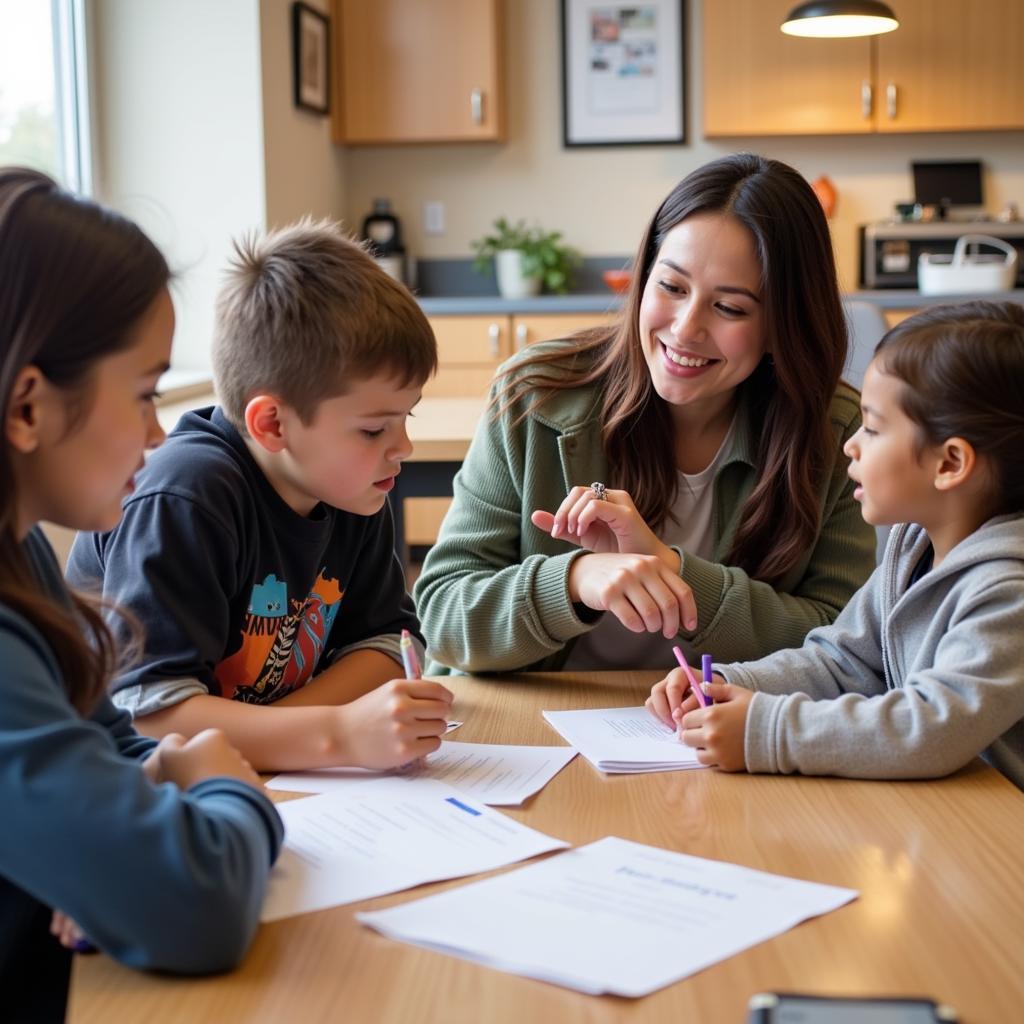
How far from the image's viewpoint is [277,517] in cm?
133

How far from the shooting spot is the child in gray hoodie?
1104 millimetres

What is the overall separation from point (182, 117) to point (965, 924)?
3702 mm

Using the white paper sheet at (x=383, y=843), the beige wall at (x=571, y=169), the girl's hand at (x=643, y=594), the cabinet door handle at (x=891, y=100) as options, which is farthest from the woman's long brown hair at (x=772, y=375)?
the beige wall at (x=571, y=169)

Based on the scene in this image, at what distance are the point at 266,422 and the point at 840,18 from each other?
3.20 metres

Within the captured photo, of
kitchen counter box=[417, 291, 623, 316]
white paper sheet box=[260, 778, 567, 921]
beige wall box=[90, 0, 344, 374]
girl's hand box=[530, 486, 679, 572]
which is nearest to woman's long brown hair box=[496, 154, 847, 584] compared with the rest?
girl's hand box=[530, 486, 679, 572]

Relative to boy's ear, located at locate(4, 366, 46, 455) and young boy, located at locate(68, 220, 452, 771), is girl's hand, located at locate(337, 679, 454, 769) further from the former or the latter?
boy's ear, located at locate(4, 366, 46, 455)

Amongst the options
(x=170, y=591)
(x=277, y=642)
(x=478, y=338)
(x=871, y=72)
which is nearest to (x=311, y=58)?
(x=478, y=338)

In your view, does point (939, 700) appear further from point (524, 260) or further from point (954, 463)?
point (524, 260)

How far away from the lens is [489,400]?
1694 mm

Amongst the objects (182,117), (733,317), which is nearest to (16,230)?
(733,317)

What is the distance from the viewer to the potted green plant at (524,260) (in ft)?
16.2

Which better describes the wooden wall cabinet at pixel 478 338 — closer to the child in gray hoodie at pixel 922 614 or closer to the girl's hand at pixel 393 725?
the child in gray hoodie at pixel 922 614

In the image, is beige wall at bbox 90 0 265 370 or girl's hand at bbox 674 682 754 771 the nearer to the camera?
girl's hand at bbox 674 682 754 771

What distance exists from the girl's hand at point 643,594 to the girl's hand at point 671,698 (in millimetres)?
50
